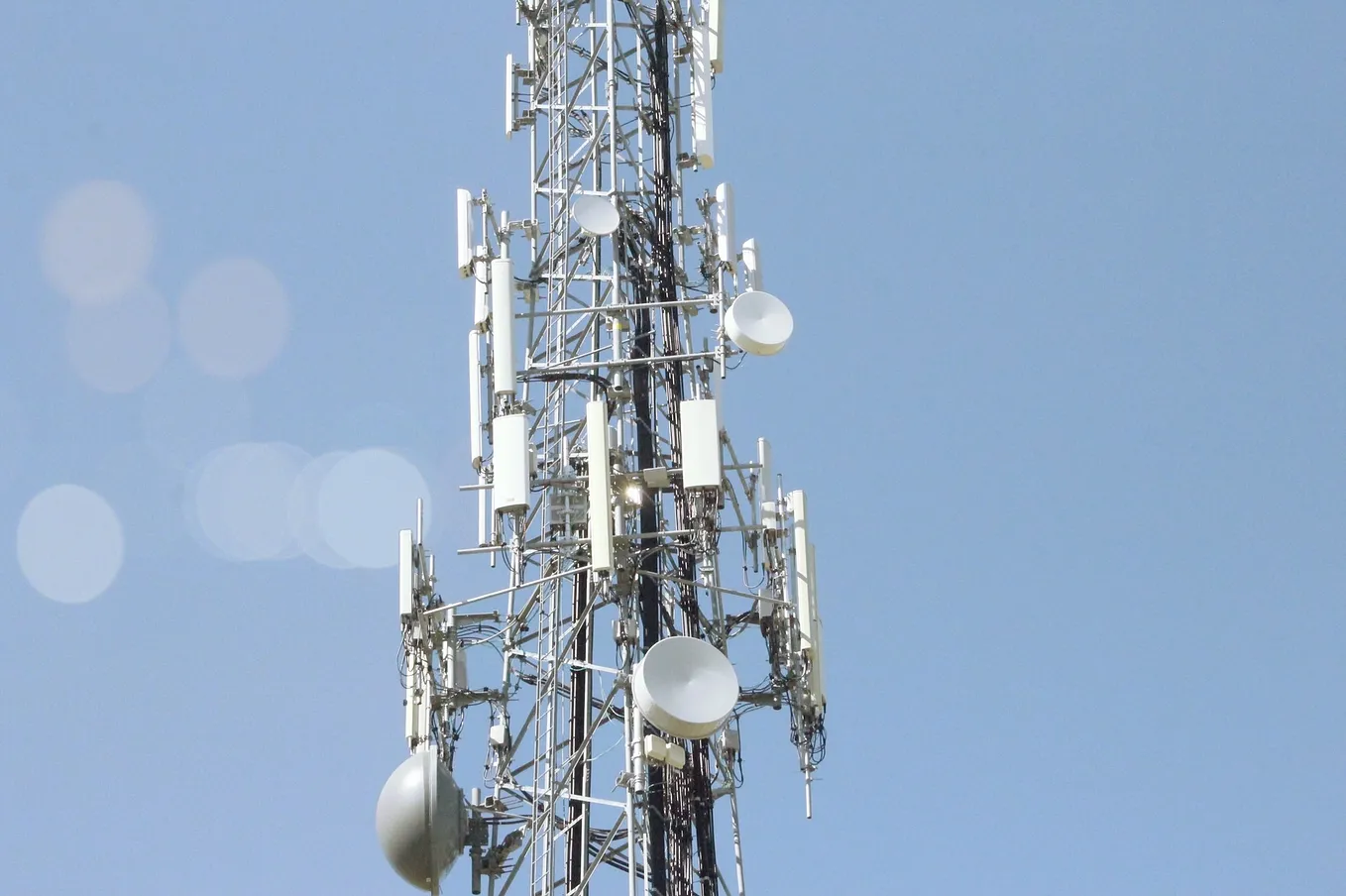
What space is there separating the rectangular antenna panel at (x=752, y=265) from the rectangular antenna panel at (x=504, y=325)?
362 cm

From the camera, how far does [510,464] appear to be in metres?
29.3

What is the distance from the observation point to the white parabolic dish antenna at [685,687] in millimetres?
26984

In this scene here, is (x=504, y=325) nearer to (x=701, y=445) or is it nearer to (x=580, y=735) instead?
(x=701, y=445)

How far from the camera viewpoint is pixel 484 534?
3012cm

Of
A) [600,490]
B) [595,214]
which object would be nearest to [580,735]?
[600,490]

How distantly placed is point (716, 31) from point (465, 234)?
509 centimetres

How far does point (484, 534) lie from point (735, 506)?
11.8 feet

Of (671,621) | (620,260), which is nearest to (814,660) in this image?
(671,621)

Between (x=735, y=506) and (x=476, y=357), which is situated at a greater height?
(x=476, y=357)

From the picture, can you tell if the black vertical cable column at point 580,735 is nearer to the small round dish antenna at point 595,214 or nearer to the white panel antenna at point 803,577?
the white panel antenna at point 803,577

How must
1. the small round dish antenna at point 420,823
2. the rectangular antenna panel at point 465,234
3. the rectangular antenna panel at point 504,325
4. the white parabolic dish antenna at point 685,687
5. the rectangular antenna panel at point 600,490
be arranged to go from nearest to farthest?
the white parabolic dish antenna at point 685,687 → the small round dish antenna at point 420,823 → the rectangular antenna panel at point 600,490 → the rectangular antenna panel at point 504,325 → the rectangular antenna panel at point 465,234

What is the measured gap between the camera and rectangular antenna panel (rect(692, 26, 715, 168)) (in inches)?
1302

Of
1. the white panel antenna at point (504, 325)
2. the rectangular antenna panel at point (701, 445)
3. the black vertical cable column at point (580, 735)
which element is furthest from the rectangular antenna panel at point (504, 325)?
the rectangular antenna panel at point (701, 445)

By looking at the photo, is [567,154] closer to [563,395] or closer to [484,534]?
[563,395]
